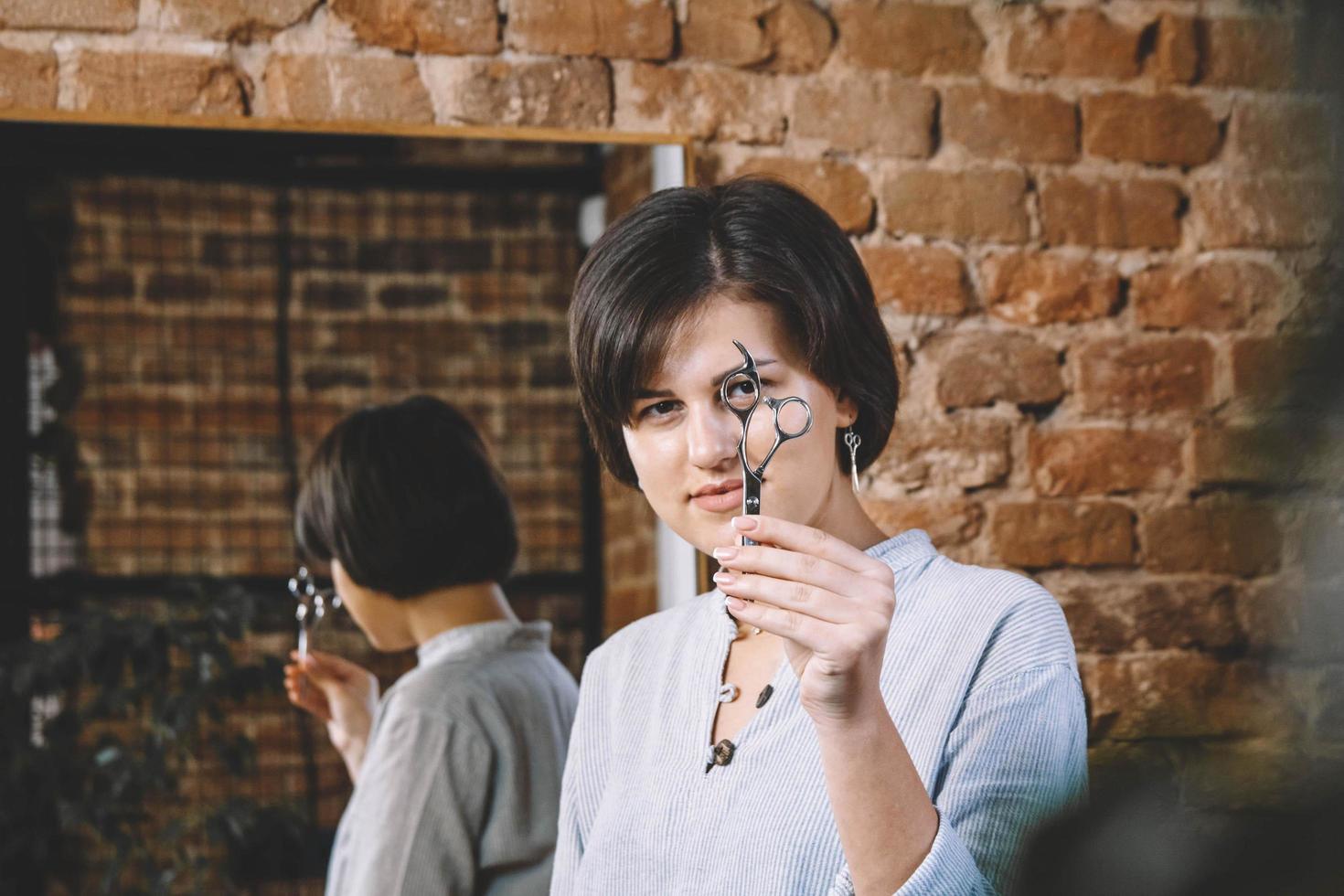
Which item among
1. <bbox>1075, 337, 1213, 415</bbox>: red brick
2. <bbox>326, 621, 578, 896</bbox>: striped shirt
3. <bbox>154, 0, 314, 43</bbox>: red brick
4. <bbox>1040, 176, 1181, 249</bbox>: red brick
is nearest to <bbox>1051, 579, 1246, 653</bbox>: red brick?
<bbox>1075, 337, 1213, 415</bbox>: red brick

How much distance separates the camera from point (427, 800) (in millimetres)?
1833

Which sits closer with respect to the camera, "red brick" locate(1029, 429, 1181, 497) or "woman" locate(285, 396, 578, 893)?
"woman" locate(285, 396, 578, 893)

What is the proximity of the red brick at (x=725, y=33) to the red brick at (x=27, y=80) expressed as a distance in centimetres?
81

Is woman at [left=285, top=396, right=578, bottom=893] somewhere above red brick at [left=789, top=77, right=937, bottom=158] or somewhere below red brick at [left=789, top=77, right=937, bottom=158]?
below

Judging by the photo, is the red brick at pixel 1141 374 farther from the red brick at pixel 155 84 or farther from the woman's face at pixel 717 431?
the red brick at pixel 155 84

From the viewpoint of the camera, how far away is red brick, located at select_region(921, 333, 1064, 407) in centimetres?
197

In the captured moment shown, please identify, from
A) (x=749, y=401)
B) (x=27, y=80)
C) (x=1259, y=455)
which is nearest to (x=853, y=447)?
(x=749, y=401)

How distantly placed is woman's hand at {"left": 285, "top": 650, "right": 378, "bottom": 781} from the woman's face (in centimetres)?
74

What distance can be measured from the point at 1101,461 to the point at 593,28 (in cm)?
94

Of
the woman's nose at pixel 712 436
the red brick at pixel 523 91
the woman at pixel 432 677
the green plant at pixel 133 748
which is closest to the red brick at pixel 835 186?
the red brick at pixel 523 91

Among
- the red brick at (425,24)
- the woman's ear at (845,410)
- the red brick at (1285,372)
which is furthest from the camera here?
the red brick at (425,24)

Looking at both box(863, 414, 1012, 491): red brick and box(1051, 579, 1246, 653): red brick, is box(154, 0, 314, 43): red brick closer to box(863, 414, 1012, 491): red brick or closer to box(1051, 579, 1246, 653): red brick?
box(863, 414, 1012, 491): red brick

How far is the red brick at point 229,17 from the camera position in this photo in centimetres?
178

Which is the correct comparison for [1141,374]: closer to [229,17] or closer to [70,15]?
[229,17]
